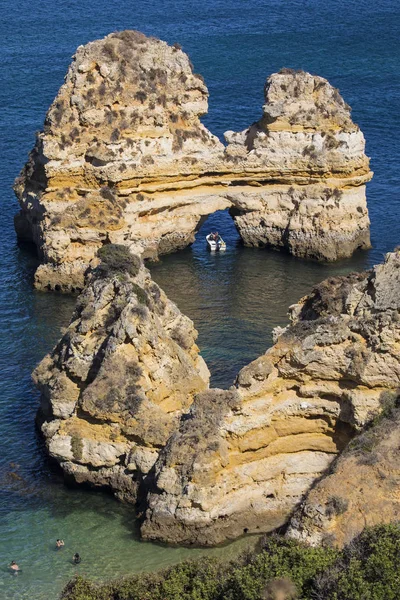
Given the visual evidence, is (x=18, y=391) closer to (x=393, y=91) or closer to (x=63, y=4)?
(x=393, y=91)

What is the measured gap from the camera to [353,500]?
3297cm

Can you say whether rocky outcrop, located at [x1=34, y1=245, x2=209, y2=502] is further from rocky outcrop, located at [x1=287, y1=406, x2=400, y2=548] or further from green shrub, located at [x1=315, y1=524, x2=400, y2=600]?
green shrub, located at [x1=315, y1=524, x2=400, y2=600]

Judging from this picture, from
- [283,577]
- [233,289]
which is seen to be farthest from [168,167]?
[283,577]

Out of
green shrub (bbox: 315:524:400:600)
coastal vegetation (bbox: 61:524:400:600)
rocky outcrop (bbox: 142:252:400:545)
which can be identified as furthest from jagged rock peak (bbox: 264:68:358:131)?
green shrub (bbox: 315:524:400:600)

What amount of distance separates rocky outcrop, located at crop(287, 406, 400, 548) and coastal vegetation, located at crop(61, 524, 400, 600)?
30.5 inches

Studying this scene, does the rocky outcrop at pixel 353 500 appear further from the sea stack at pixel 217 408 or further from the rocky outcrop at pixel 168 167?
the rocky outcrop at pixel 168 167

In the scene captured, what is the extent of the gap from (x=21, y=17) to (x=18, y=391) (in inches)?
3294

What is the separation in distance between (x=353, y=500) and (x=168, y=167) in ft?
113

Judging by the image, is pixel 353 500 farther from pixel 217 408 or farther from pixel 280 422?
pixel 217 408

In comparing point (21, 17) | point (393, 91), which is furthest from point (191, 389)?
point (21, 17)

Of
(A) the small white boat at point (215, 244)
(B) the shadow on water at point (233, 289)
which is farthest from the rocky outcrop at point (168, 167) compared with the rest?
(A) the small white boat at point (215, 244)

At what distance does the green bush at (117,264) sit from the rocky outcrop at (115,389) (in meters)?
1.17

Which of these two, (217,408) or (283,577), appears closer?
(283,577)

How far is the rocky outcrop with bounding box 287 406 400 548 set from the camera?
3247 cm
